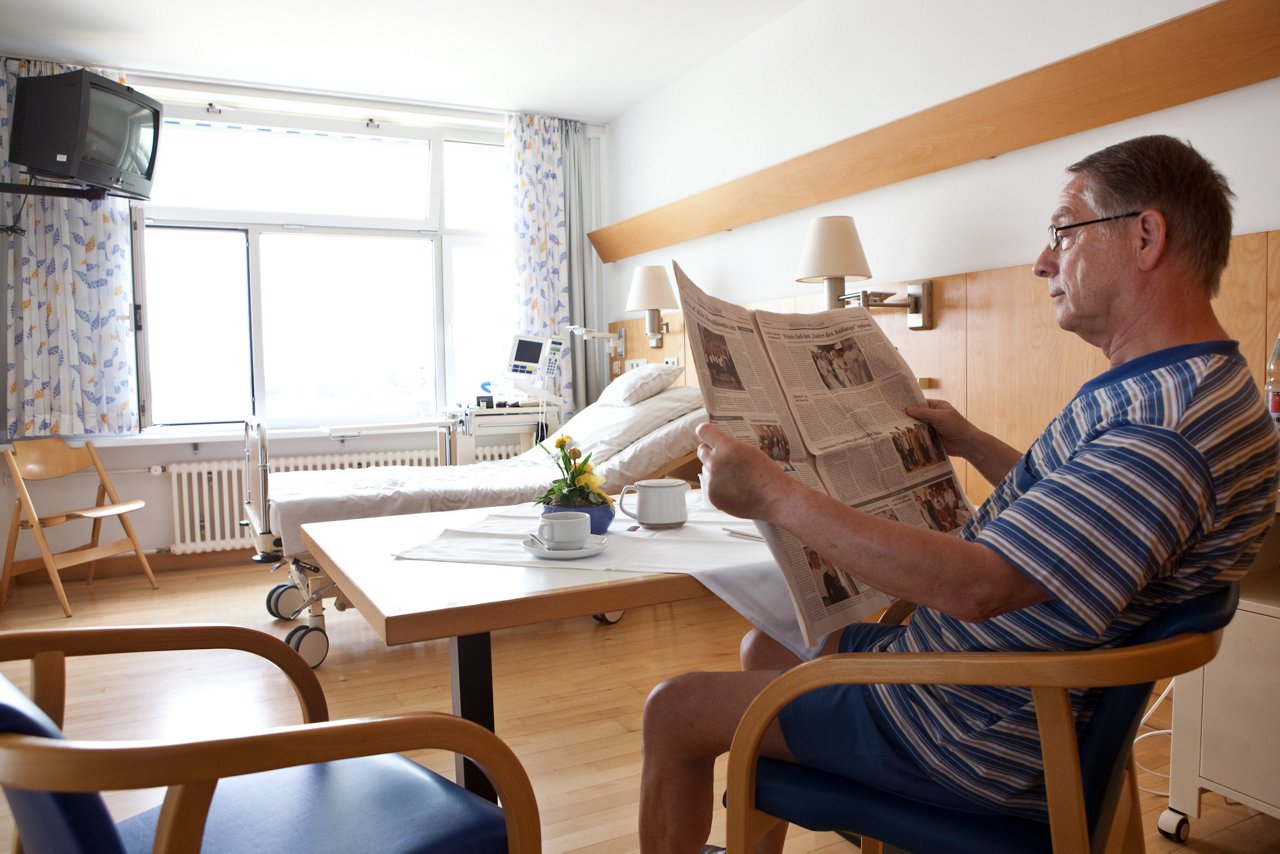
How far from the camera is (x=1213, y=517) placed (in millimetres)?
897

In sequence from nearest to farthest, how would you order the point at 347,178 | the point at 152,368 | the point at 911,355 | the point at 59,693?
the point at 59,693
the point at 911,355
the point at 152,368
the point at 347,178

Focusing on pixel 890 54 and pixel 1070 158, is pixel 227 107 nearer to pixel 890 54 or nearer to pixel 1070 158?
pixel 890 54

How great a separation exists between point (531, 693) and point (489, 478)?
1166 mm

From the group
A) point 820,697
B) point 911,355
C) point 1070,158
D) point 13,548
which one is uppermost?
point 1070,158

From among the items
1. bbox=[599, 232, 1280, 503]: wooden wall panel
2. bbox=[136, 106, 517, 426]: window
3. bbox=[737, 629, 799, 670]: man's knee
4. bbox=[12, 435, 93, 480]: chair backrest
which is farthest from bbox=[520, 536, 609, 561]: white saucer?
bbox=[136, 106, 517, 426]: window

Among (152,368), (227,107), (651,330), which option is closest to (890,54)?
(651,330)

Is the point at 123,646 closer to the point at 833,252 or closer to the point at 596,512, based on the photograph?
the point at 596,512

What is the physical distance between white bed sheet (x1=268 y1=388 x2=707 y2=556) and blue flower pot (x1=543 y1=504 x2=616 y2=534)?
1455 mm

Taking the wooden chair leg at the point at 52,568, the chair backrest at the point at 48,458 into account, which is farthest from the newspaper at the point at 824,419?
the chair backrest at the point at 48,458

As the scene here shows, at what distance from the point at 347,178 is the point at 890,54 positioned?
336 centimetres

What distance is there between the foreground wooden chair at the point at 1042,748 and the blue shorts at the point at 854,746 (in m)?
0.02

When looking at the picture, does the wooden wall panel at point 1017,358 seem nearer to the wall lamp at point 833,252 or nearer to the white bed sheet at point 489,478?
the wall lamp at point 833,252

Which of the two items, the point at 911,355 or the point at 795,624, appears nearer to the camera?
the point at 795,624

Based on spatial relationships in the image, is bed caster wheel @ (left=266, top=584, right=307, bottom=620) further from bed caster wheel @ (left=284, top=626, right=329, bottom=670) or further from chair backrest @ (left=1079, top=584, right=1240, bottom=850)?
chair backrest @ (left=1079, top=584, right=1240, bottom=850)
